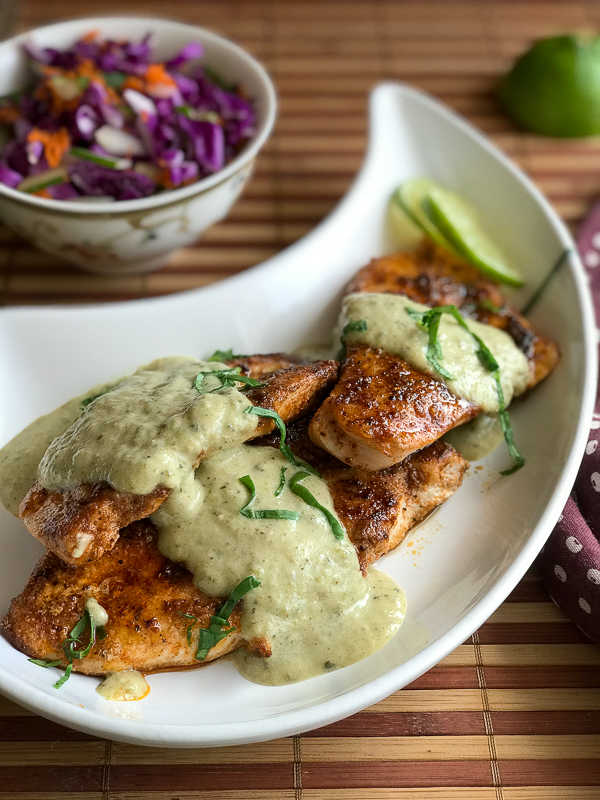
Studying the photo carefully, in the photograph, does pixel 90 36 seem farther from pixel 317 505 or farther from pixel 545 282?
pixel 317 505

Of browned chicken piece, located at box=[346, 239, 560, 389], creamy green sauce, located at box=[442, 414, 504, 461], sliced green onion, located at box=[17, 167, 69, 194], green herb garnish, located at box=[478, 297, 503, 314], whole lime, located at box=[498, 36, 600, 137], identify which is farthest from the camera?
whole lime, located at box=[498, 36, 600, 137]

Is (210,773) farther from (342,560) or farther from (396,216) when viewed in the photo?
(396,216)

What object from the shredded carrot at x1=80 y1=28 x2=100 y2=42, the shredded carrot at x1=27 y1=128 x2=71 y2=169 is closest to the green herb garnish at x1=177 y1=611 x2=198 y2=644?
the shredded carrot at x1=27 y1=128 x2=71 y2=169

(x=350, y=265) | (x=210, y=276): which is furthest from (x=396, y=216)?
(x=210, y=276)

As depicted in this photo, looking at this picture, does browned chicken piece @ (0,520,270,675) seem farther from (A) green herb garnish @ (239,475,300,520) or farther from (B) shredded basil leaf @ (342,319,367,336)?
(B) shredded basil leaf @ (342,319,367,336)

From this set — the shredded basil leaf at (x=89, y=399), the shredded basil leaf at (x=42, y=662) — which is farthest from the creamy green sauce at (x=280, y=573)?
the shredded basil leaf at (x=89, y=399)

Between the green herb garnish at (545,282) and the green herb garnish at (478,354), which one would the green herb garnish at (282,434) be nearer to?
the green herb garnish at (478,354)

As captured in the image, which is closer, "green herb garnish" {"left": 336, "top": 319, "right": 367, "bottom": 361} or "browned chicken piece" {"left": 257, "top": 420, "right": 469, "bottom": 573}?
"browned chicken piece" {"left": 257, "top": 420, "right": 469, "bottom": 573}
